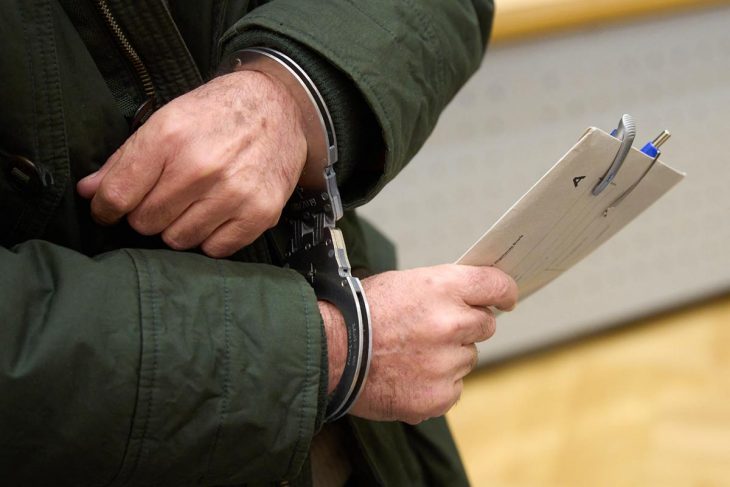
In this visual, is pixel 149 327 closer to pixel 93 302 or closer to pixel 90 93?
pixel 93 302

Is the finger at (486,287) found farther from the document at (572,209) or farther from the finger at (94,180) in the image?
the finger at (94,180)

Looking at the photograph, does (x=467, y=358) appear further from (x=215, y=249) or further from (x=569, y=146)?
(x=569, y=146)

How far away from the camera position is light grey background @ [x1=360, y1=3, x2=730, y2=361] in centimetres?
168

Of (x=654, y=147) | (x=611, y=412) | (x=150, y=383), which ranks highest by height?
(x=654, y=147)

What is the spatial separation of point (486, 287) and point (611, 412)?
127 cm

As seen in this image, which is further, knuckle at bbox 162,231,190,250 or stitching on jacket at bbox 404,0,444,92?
stitching on jacket at bbox 404,0,444,92

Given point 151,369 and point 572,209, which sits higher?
point 572,209

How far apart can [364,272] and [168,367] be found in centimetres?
31

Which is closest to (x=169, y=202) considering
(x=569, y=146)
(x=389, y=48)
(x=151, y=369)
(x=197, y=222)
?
(x=197, y=222)

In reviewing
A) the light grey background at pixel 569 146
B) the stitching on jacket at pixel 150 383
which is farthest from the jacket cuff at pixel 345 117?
the light grey background at pixel 569 146

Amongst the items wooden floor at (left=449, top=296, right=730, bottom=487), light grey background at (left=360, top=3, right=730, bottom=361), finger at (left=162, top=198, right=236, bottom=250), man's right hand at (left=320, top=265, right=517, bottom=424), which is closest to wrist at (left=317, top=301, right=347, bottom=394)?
man's right hand at (left=320, top=265, right=517, bottom=424)

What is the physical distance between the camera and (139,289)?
60cm

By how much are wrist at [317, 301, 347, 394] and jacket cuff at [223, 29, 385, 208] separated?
0.13 metres

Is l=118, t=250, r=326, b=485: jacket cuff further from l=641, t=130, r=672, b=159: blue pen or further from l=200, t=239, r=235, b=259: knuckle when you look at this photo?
l=641, t=130, r=672, b=159: blue pen
